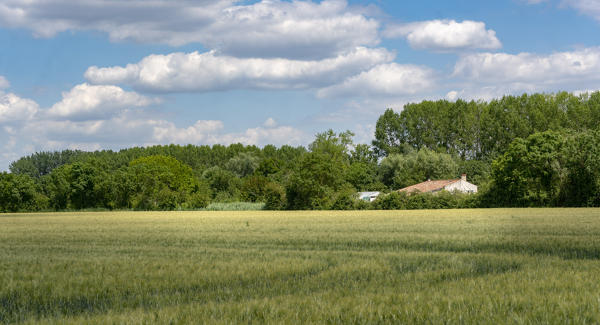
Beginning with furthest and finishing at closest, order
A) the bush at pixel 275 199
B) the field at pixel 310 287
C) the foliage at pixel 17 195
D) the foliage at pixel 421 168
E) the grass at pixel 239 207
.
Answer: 1. the foliage at pixel 421 168
2. the foliage at pixel 17 195
3. the grass at pixel 239 207
4. the bush at pixel 275 199
5. the field at pixel 310 287

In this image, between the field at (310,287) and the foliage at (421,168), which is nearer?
the field at (310,287)

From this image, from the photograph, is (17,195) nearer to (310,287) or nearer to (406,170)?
(406,170)

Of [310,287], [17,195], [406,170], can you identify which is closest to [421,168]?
[406,170]

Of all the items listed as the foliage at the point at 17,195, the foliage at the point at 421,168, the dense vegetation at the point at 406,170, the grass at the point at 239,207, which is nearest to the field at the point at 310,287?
the dense vegetation at the point at 406,170

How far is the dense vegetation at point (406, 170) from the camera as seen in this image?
2667 inches

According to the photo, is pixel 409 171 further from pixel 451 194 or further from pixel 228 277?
pixel 228 277

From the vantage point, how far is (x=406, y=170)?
108 meters

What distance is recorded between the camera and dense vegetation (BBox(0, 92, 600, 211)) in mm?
67750

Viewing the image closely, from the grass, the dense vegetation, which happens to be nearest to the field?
the dense vegetation

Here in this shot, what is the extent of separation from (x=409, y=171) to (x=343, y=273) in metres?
98.9

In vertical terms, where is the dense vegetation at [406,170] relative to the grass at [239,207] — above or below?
above

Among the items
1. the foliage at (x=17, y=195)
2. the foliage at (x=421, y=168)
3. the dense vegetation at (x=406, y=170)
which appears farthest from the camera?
the foliage at (x=421, y=168)

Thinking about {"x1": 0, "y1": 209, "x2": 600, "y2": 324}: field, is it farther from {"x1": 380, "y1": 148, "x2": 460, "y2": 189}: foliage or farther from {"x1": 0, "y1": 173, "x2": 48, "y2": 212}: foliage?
{"x1": 380, "y1": 148, "x2": 460, "y2": 189}: foliage

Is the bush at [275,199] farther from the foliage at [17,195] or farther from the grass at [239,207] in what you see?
the foliage at [17,195]
